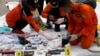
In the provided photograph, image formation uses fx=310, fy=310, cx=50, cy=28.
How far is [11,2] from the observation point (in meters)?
2.90

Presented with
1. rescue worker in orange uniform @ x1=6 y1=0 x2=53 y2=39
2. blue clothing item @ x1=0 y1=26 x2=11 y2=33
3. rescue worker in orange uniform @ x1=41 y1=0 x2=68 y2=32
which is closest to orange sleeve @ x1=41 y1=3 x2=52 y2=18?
rescue worker in orange uniform @ x1=41 y1=0 x2=68 y2=32

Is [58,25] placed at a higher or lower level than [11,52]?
higher

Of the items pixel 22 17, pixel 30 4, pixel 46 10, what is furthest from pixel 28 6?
pixel 46 10

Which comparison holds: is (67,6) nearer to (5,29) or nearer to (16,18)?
(16,18)

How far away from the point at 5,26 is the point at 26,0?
0.44 meters

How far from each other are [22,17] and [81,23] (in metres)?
0.40

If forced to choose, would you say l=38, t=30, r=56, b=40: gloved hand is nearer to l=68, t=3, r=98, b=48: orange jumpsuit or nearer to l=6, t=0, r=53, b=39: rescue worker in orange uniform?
l=6, t=0, r=53, b=39: rescue worker in orange uniform

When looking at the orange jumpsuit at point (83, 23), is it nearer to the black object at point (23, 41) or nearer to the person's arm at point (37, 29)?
the person's arm at point (37, 29)

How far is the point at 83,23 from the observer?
6.43ft

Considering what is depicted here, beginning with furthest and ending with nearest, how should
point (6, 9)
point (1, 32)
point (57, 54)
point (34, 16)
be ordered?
1. point (6, 9)
2. point (1, 32)
3. point (34, 16)
4. point (57, 54)

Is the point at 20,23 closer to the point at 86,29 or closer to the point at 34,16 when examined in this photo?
the point at 34,16

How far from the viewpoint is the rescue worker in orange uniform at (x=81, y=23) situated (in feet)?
6.22

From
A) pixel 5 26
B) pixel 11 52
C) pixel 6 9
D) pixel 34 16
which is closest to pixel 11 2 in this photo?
pixel 6 9

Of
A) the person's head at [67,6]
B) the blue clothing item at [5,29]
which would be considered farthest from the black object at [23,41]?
the person's head at [67,6]
